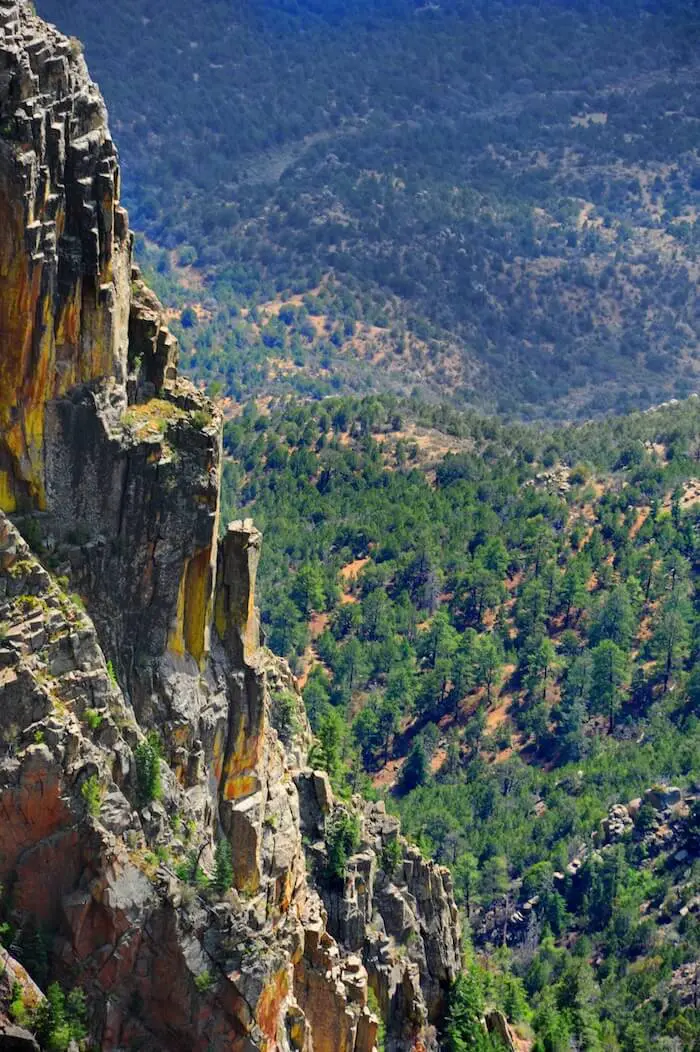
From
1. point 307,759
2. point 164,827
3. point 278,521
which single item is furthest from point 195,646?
point 278,521

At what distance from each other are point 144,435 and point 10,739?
11.2m

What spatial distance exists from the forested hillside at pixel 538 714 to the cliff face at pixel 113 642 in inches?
1199

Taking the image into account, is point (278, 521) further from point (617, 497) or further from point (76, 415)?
point (76, 415)

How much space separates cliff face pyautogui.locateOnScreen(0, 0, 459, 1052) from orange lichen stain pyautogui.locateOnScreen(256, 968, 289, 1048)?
0.29 ft

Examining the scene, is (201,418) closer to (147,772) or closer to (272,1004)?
(147,772)

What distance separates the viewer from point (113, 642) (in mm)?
66062

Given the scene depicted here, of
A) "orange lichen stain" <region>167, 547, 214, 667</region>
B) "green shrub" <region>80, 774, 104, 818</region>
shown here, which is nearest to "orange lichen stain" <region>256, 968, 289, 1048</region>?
"green shrub" <region>80, 774, 104, 818</region>

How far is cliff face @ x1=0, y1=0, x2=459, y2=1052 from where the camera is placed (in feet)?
203

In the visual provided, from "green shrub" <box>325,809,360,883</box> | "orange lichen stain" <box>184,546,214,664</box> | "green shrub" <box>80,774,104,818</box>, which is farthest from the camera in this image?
"green shrub" <box>325,809,360,883</box>

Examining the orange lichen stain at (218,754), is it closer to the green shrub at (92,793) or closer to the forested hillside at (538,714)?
the green shrub at (92,793)

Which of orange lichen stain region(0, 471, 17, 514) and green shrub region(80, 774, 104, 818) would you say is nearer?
green shrub region(80, 774, 104, 818)

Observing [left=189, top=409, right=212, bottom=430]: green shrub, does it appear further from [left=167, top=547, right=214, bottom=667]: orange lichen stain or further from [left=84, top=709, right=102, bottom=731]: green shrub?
[left=84, top=709, right=102, bottom=731]: green shrub

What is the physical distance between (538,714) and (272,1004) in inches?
4014

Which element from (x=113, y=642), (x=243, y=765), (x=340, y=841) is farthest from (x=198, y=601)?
(x=340, y=841)
